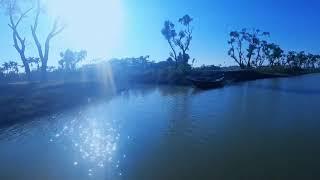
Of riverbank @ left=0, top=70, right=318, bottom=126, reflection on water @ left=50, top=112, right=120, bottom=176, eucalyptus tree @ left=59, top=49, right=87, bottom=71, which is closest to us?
reflection on water @ left=50, top=112, right=120, bottom=176

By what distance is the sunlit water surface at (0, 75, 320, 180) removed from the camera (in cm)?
1370

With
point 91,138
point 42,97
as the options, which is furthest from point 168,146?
point 42,97

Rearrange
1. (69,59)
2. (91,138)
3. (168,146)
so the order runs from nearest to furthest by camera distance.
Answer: (168,146) → (91,138) → (69,59)

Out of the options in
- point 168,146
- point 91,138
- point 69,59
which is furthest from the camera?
point 69,59

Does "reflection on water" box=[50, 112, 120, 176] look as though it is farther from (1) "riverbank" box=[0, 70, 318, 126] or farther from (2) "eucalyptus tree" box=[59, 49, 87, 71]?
(2) "eucalyptus tree" box=[59, 49, 87, 71]

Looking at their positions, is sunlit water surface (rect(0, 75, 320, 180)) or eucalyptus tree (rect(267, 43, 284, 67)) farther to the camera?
eucalyptus tree (rect(267, 43, 284, 67))

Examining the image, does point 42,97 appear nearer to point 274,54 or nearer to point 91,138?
point 91,138

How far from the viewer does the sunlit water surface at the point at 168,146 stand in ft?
45.0

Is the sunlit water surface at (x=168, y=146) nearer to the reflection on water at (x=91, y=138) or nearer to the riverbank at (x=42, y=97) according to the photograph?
the reflection on water at (x=91, y=138)

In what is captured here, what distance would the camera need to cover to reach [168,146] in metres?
17.9

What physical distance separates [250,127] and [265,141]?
167 inches

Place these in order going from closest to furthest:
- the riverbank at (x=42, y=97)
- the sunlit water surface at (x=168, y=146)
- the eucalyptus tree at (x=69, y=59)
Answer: the sunlit water surface at (x=168, y=146)
the riverbank at (x=42, y=97)
the eucalyptus tree at (x=69, y=59)

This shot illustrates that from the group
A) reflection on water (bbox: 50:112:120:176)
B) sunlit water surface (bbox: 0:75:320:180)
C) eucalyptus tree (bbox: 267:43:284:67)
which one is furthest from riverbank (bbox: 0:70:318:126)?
eucalyptus tree (bbox: 267:43:284:67)

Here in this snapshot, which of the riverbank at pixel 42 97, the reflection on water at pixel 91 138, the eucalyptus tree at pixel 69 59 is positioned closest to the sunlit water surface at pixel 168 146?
the reflection on water at pixel 91 138
